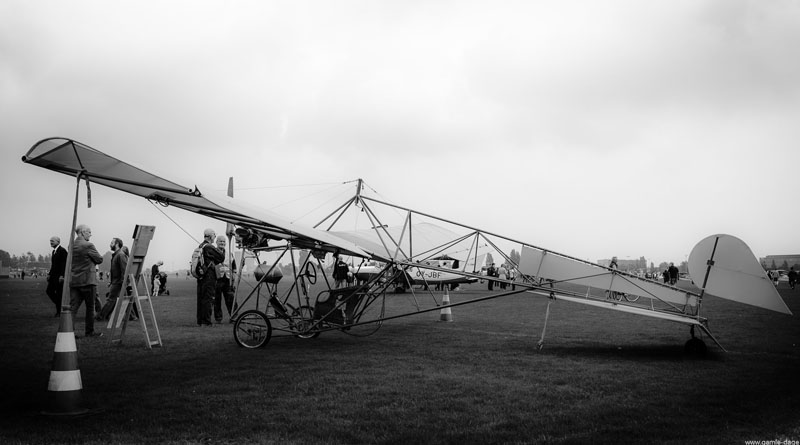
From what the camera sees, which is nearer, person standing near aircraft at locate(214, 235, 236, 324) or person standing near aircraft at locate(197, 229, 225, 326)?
person standing near aircraft at locate(197, 229, 225, 326)

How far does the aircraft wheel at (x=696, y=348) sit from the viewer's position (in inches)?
345

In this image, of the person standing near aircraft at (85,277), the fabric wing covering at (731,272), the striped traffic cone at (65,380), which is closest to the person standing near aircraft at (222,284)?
the person standing near aircraft at (85,277)

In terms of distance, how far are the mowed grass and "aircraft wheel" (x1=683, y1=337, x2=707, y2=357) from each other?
0.62ft

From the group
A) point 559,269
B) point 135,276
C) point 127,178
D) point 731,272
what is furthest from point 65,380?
point 731,272

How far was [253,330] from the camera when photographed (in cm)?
975

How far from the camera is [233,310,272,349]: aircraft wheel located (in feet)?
31.5

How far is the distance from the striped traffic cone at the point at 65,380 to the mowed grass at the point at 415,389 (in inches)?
7.1

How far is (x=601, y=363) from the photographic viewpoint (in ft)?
26.4

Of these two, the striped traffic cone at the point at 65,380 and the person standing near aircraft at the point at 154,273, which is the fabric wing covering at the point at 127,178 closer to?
the striped traffic cone at the point at 65,380

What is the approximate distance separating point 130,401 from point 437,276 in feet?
73.9

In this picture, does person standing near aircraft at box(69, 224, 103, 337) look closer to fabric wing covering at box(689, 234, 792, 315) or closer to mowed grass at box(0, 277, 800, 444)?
mowed grass at box(0, 277, 800, 444)

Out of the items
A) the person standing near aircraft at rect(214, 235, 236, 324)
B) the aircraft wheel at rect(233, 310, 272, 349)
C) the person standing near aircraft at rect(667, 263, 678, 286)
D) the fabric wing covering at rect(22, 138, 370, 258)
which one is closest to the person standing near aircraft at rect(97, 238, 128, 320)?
the person standing near aircraft at rect(214, 235, 236, 324)

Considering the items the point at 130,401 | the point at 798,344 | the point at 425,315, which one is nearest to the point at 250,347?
the point at 130,401

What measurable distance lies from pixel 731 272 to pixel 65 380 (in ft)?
32.1
